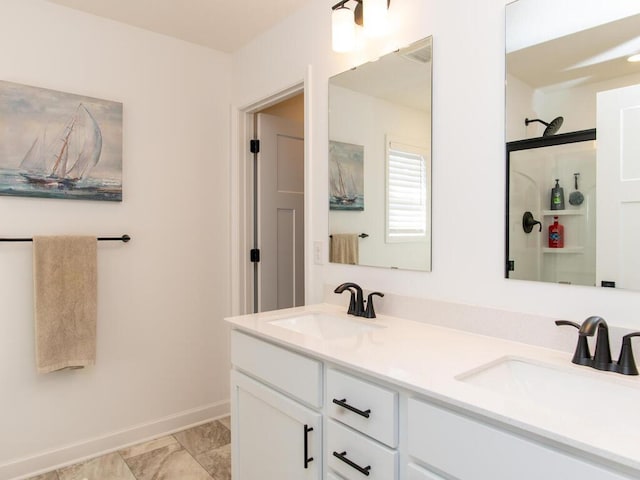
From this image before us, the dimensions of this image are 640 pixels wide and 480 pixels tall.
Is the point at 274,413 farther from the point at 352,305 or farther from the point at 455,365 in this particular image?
the point at 455,365

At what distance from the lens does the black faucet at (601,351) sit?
103 centimetres

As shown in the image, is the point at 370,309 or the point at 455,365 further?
the point at 370,309

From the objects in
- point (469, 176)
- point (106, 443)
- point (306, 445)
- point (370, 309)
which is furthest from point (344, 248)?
point (106, 443)

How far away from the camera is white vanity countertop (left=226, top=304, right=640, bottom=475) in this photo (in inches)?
29.0

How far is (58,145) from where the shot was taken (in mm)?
2100

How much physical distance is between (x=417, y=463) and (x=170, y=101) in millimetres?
2309

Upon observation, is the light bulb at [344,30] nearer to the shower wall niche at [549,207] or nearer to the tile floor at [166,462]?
the shower wall niche at [549,207]

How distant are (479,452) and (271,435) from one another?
83 cm

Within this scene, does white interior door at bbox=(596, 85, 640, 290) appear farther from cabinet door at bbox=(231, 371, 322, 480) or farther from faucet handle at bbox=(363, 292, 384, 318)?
cabinet door at bbox=(231, 371, 322, 480)

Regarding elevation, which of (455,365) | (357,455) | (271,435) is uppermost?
(455,365)

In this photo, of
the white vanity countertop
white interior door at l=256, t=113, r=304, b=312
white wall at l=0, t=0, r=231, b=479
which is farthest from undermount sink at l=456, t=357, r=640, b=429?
white wall at l=0, t=0, r=231, b=479

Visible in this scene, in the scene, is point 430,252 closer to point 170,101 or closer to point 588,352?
point 588,352

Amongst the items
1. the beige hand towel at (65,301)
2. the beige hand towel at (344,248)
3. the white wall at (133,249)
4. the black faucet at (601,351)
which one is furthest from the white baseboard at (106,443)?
the black faucet at (601,351)

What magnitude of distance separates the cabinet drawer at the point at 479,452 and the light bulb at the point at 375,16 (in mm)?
1407
